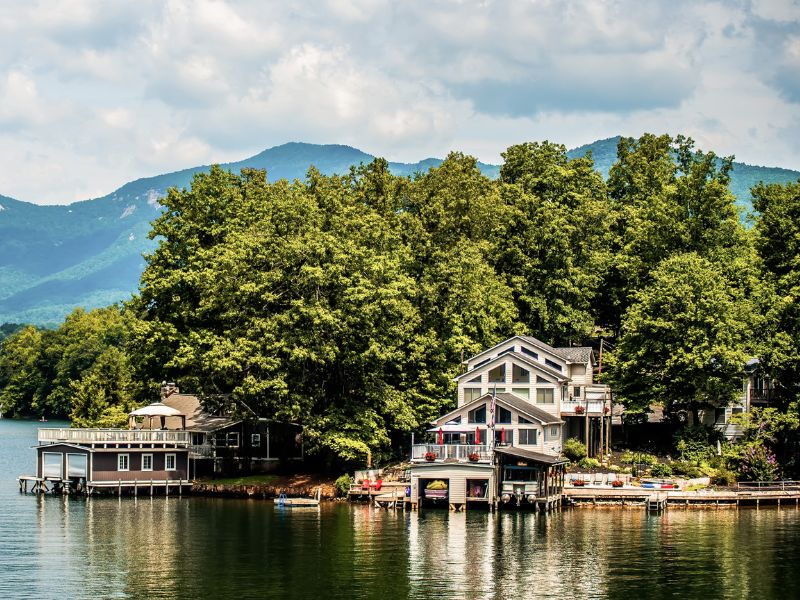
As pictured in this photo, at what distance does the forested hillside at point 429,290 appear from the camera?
299 feet

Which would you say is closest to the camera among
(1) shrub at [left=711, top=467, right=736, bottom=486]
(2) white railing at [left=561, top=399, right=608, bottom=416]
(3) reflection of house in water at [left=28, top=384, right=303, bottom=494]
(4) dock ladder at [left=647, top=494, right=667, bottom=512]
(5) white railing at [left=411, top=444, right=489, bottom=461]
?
(4) dock ladder at [left=647, top=494, right=667, bottom=512]

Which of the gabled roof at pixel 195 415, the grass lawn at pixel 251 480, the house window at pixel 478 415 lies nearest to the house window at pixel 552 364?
the house window at pixel 478 415

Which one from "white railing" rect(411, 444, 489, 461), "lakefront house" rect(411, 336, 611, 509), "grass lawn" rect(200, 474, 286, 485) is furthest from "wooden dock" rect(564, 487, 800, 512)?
"grass lawn" rect(200, 474, 286, 485)

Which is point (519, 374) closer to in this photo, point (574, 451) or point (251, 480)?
point (574, 451)

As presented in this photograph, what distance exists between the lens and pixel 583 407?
96000 millimetres

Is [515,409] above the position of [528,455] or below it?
above

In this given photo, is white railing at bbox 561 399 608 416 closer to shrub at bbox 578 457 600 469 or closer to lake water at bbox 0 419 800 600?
shrub at bbox 578 457 600 469

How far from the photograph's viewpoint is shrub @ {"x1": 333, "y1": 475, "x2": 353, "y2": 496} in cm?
8975

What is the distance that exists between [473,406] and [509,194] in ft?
113

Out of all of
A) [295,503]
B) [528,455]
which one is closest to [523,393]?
[528,455]

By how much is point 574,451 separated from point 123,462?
112 ft

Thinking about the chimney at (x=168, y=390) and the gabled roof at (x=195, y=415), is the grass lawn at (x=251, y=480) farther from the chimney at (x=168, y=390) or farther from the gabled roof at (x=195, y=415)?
the chimney at (x=168, y=390)

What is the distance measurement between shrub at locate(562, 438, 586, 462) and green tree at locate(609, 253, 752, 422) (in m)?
7.12

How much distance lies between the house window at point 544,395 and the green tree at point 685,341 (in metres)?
7.47
